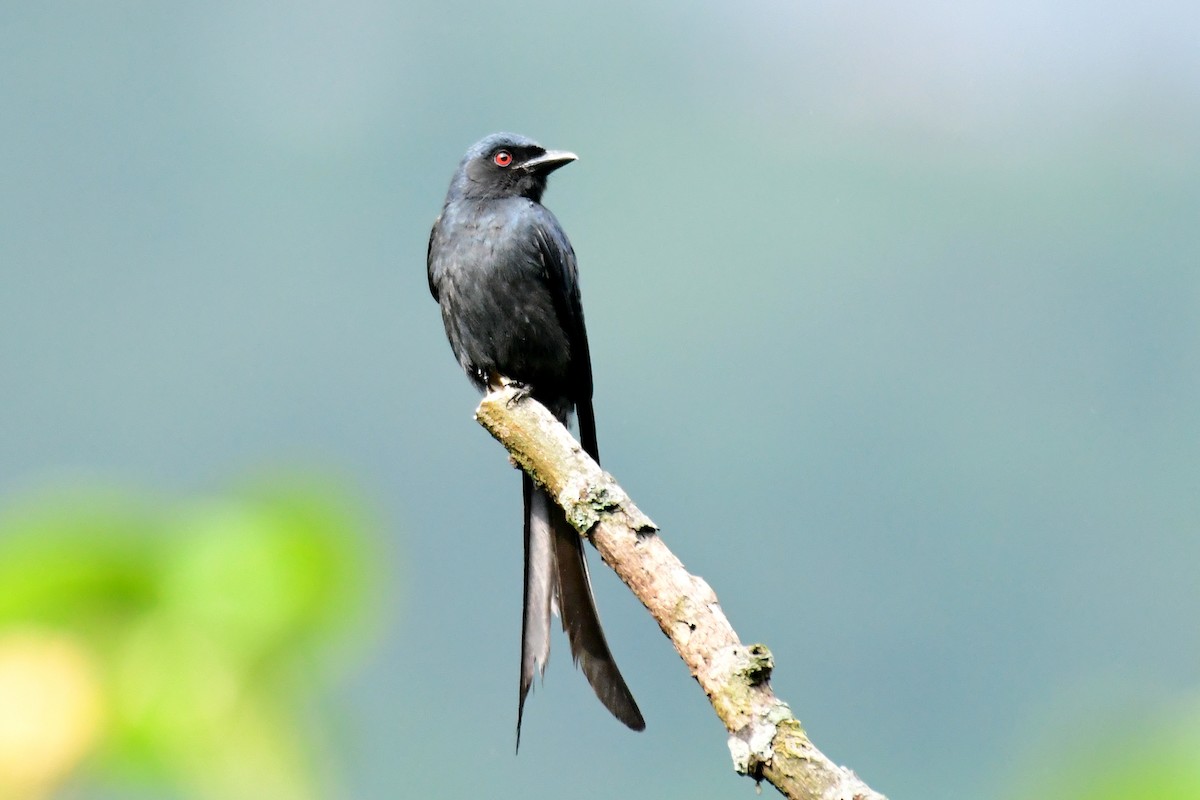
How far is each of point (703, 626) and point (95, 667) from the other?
226 cm

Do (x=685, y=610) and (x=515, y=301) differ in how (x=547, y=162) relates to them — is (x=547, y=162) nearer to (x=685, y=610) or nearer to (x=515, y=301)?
(x=515, y=301)

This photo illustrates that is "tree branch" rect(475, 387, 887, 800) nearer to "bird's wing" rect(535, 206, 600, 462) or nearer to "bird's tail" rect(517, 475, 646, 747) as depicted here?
"bird's tail" rect(517, 475, 646, 747)

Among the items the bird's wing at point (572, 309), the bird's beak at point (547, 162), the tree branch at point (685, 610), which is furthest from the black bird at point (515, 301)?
the tree branch at point (685, 610)

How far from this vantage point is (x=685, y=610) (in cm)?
306

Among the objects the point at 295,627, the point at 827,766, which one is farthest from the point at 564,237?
the point at 295,627

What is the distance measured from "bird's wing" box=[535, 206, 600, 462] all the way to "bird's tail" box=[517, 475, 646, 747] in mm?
635

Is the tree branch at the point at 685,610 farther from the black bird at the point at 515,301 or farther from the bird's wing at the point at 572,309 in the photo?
the bird's wing at the point at 572,309

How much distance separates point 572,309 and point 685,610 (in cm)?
251

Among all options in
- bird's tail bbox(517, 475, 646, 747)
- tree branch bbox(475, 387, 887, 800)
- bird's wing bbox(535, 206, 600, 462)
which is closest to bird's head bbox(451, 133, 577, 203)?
bird's wing bbox(535, 206, 600, 462)

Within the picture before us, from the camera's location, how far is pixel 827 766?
103 inches

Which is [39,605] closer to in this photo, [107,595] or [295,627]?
[107,595]

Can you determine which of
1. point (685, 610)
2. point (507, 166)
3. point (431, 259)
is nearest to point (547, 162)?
→ point (507, 166)

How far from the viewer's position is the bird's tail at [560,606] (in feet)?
12.1

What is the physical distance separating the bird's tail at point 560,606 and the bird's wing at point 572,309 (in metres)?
0.64
